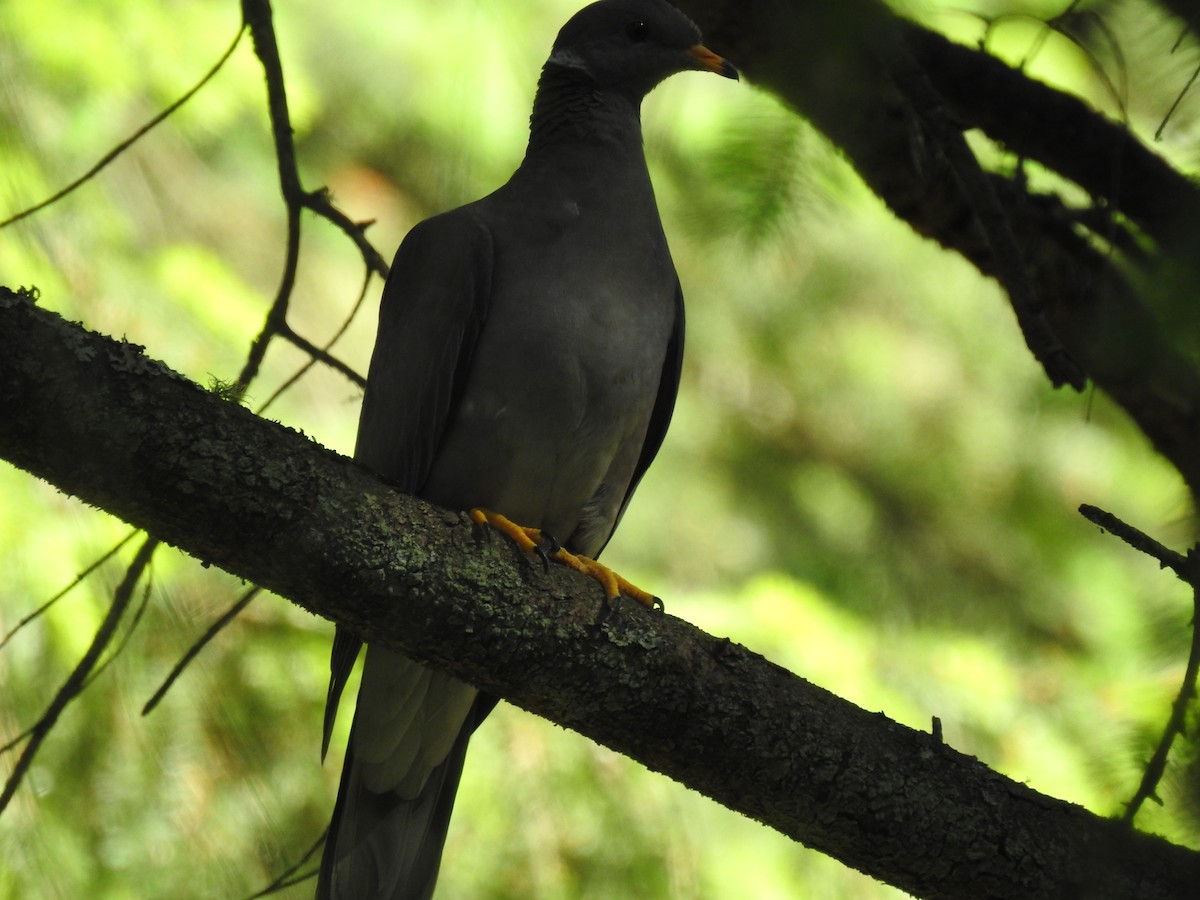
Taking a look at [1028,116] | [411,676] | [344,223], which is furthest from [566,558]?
[1028,116]

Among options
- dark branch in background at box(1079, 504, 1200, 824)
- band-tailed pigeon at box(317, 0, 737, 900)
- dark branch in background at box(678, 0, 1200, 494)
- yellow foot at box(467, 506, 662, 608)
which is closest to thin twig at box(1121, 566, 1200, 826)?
dark branch in background at box(1079, 504, 1200, 824)

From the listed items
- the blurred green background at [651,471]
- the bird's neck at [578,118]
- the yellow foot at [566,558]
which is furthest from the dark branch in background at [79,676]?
the bird's neck at [578,118]

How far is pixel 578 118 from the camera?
3.13 m

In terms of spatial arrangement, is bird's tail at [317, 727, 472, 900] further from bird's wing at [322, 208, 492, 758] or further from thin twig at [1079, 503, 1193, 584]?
thin twig at [1079, 503, 1193, 584]

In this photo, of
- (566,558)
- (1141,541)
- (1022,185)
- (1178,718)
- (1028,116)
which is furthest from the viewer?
(1028,116)

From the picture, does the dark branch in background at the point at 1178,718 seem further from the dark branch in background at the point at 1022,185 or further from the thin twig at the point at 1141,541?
the dark branch in background at the point at 1022,185

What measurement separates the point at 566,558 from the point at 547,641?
0.35 metres

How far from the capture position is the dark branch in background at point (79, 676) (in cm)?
214

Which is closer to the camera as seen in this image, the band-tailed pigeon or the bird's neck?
the band-tailed pigeon

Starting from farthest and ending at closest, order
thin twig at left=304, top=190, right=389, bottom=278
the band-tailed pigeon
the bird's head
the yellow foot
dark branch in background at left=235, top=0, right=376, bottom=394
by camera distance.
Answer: the bird's head → the band-tailed pigeon → thin twig at left=304, top=190, right=389, bottom=278 → dark branch in background at left=235, top=0, right=376, bottom=394 → the yellow foot

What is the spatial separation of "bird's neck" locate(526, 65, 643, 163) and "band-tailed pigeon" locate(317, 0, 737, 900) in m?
0.02

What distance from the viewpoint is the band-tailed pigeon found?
2.72 meters

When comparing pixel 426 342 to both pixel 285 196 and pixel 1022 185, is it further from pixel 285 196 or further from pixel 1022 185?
pixel 1022 185

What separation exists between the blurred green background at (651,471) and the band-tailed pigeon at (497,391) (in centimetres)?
15
